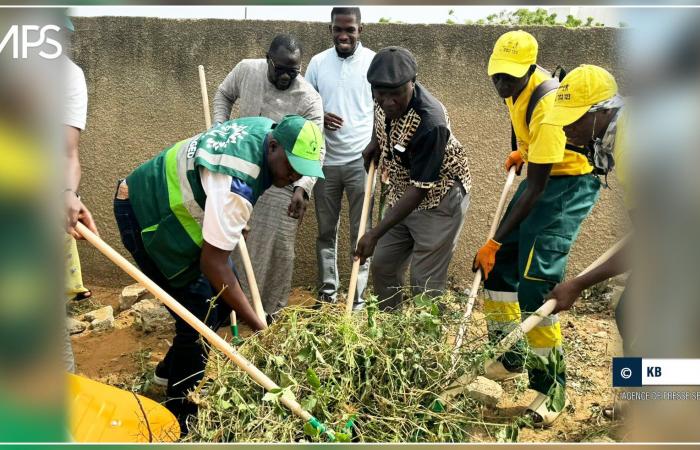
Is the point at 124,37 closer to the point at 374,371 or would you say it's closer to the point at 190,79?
the point at 190,79

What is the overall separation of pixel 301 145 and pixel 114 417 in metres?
1.37

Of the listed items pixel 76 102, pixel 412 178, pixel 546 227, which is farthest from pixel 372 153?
pixel 76 102

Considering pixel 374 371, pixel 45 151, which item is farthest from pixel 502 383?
pixel 45 151

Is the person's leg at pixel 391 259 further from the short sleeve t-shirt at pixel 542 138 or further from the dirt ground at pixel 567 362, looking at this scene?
the short sleeve t-shirt at pixel 542 138

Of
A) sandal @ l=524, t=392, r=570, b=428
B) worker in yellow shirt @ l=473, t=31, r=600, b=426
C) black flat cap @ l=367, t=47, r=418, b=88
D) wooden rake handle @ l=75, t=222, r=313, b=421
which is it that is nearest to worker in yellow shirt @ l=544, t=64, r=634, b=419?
worker in yellow shirt @ l=473, t=31, r=600, b=426

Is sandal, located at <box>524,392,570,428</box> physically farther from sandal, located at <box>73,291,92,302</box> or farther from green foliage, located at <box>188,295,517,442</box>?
sandal, located at <box>73,291,92,302</box>

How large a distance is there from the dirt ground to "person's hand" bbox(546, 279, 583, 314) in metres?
0.35

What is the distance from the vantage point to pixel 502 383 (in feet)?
15.3

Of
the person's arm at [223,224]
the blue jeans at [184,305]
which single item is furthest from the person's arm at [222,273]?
the blue jeans at [184,305]

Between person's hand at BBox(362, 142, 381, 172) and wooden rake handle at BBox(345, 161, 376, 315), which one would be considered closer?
wooden rake handle at BBox(345, 161, 376, 315)

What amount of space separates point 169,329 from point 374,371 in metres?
2.65

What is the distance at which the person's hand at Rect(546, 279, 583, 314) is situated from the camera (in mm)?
3590

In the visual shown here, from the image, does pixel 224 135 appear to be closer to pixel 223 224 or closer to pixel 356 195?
pixel 223 224

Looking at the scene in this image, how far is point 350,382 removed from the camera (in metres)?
3.28
